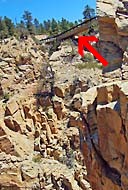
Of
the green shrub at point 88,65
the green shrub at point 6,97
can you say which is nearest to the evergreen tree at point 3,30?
the green shrub at point 88,65

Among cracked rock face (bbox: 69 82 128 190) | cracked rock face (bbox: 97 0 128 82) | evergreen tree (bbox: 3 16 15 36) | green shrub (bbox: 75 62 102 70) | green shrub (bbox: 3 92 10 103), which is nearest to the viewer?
cracked rock face (bbox: 69 82 128 190)

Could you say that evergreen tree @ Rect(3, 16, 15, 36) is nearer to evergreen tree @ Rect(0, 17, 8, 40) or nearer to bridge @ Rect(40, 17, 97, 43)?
evergreen tree @ Rect(0, 17, 8, 40)

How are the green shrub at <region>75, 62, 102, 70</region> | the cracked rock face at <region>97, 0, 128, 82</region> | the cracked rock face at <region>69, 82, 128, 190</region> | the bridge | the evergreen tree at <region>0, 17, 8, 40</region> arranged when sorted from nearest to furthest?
the cracked rock face at <region>69, 82, 128, 190</region> → the cracked rock face at <region>97, 0, 128, 82</region> → the green shrub at <region>75, 62, 102, 70</region> → the evergreen tree at <region>0, 17, 8, 40</region> → the bridge

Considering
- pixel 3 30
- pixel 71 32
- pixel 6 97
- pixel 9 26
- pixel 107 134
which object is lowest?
pixel 107 134

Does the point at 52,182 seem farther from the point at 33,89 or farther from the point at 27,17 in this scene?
the point at 27,17

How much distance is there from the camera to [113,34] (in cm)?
1408

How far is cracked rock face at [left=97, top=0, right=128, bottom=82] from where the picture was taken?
13469 mm

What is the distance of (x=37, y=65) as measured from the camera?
47.2 meters

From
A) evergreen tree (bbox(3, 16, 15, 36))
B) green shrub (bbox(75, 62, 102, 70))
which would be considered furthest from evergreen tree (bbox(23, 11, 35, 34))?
green shrub (bbox(75, 62, 102, 70))

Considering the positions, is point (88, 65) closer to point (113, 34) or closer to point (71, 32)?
point (71, 32)

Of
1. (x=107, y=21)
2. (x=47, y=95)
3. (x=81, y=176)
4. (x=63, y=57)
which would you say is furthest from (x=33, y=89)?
(x=107, y=21)

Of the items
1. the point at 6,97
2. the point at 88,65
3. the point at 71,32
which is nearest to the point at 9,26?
the point at 71,32

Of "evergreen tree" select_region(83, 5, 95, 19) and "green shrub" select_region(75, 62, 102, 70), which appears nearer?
"green shrub" select_region(75, 62, 102, 70)

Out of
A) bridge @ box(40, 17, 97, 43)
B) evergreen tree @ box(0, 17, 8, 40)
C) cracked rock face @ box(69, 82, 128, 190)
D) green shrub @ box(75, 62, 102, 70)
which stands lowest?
cracked rock face @ box(69, 82, 128, 190)
